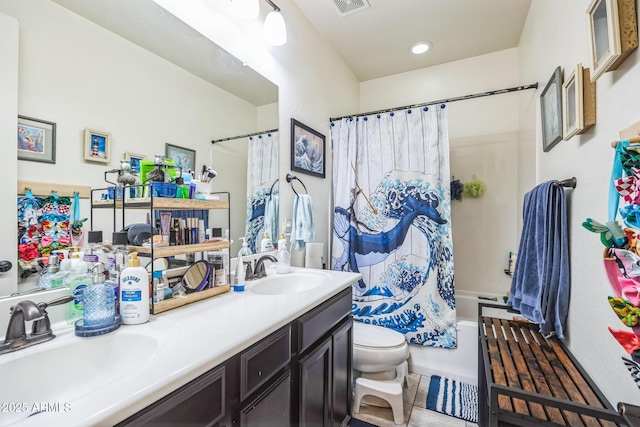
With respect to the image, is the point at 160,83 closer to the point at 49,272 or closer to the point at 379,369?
the point at 49,272

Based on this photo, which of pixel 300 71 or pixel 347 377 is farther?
pixel 300 71

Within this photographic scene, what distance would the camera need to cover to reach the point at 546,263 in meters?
1.25

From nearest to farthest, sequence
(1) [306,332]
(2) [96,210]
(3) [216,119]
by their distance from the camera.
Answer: (2) [96,210]
(1) [306,332]
(3) [216,119]

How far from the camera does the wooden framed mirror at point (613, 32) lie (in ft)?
2.38

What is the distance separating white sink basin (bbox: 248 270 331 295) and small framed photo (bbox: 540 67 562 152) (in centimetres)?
137

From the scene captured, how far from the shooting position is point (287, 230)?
1957 mm

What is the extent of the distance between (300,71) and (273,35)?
44cm

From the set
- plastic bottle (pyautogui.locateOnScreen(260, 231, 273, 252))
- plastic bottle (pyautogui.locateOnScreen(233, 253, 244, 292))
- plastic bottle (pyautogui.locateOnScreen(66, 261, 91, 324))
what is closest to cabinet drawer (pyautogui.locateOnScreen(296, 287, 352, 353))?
plastic bottle (pyautogui.locateOnScreen(233, 253, 244, 292))

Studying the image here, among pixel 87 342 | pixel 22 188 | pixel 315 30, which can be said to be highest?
pixel 315 30

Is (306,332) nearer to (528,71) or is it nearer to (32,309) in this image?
(32,309)

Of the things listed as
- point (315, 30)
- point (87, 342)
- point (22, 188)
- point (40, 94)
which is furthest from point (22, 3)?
point (315, 30)

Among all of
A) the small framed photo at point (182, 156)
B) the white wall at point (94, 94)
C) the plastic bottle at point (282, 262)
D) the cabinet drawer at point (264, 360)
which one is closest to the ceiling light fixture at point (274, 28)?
the white wall at point (94, 94)

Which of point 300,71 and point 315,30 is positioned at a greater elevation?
point 315,30

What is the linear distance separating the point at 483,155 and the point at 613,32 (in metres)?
2.11
